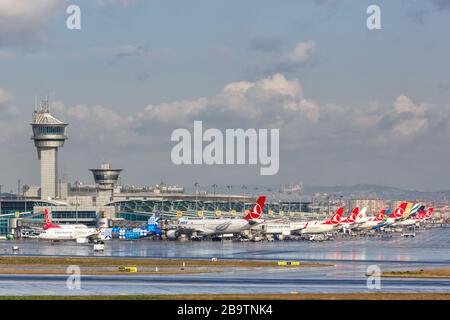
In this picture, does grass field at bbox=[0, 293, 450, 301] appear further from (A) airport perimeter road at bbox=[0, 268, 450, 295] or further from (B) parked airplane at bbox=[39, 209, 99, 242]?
(B) parked airplane at bbox=[39, 209, 99, 242]

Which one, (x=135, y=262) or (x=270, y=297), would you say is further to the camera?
(x=135, y=262)

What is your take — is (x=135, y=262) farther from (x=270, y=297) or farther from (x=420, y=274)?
(x=270, y=297)

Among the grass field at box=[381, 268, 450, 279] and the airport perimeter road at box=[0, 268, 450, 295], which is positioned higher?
the airport perimeter road at box=[0, 268, 450, 295]

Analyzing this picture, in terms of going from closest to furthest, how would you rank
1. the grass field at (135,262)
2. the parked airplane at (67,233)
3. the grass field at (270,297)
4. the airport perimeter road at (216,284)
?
the grass field at (270,297) → the airport perimeter road at (216,284) → the grass field at (135,262) → the parked airplane at (67,233)

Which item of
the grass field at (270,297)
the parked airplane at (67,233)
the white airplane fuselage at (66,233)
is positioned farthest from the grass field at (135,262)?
the white airplane fuselage at (66,233)

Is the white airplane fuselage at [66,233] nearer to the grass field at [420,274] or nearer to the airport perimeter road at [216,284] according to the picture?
the airport perimeter road at [216,284]

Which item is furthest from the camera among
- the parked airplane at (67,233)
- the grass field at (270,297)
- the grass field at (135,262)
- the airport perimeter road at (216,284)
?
the parked airplane at (67,233)

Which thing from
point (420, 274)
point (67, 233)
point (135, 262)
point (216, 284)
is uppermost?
point (216, 284)

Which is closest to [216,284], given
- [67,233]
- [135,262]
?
[135,262]

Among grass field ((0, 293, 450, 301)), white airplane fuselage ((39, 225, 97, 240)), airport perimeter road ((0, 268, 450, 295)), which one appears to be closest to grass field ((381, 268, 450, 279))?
airport perimeter road ((0, 268, 450, 295))
